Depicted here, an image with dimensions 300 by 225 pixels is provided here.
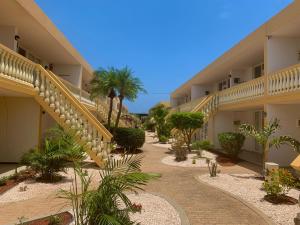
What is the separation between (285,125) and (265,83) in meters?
2.11

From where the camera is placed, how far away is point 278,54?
13.8 metres

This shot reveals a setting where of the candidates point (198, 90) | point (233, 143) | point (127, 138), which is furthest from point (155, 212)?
point (198, 90)

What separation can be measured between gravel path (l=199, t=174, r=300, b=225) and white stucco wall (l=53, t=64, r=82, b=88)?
13829mm

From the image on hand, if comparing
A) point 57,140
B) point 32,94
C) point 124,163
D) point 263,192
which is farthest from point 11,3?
point 263,192

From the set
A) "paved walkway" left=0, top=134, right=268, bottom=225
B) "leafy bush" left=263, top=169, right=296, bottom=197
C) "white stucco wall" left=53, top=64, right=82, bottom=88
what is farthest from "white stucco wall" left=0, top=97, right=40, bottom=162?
"leafy bush" left=263, top=169, right=296, bottom=197

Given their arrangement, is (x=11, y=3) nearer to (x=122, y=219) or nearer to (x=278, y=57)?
(x=122, y=219)

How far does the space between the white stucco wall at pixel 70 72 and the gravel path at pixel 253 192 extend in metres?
13.8

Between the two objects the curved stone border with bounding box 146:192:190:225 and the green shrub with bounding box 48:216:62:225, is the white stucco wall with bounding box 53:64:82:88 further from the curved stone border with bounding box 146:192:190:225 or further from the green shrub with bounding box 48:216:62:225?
the green shrub with bounding box 48:216:62:225

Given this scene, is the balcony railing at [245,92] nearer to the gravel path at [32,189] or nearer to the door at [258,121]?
the door at [258,121]

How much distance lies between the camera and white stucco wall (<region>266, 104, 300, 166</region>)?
522 inches

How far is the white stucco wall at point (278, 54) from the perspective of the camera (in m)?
13.7

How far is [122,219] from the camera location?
429cm

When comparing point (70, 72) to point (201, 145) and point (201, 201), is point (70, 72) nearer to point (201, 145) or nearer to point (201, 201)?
point (201, 145)

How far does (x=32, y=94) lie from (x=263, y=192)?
9.27 m
